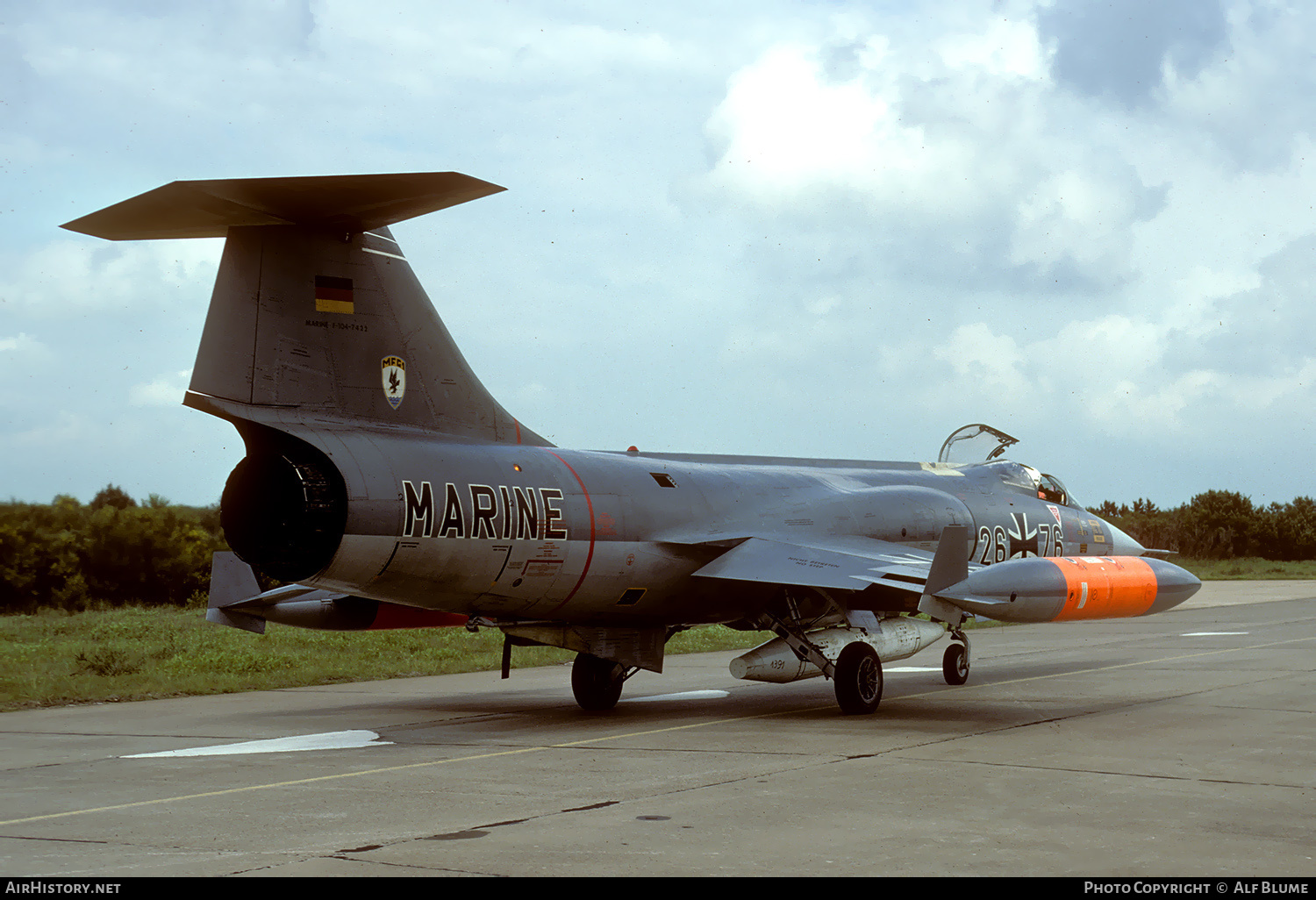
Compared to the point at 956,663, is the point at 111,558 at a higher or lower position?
higher

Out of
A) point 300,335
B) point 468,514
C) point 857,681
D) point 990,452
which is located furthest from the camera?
point 990,452

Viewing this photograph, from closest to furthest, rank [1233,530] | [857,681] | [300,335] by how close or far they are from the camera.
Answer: [300,335]
[857,681]
[1233,530]

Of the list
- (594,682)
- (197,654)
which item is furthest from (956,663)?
(197,654)

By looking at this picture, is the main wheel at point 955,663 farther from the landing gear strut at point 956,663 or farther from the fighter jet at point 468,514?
the fighter jet at point 468,514

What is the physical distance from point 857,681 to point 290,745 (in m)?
5.76

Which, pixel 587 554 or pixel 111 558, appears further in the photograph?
pixel 111 558

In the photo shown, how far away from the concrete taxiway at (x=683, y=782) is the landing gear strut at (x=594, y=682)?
0.30 metres

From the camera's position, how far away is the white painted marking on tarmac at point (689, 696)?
15398mm

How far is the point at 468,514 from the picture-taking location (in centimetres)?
1137

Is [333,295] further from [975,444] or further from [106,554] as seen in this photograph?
[106,554]

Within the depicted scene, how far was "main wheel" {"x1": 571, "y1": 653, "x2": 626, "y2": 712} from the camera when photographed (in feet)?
46.5

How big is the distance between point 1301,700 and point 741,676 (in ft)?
19.9
